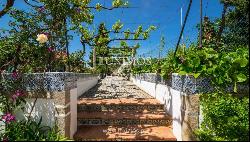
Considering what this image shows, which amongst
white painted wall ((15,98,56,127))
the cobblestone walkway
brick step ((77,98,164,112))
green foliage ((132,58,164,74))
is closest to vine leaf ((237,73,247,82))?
white painted wall ((15,98,56,127))

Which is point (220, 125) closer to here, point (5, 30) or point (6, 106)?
point (6, 106)

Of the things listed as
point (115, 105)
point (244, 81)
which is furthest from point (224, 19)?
point (244, 81)

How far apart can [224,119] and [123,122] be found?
9.18 feet

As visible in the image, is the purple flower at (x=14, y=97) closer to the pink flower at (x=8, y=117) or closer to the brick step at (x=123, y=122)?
the pink flower at (x=8, y=117)

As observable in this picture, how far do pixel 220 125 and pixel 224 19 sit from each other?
11.1m

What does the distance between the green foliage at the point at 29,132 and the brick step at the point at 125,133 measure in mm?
761

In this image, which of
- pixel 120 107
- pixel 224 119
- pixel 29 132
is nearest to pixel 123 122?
pixel 120 107

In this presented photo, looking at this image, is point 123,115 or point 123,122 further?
point 123,115

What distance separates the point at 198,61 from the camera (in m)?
4.83

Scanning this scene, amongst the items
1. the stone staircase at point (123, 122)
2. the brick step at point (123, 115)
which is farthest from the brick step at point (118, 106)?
the brick step at point (123, 115)

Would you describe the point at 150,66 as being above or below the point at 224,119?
above

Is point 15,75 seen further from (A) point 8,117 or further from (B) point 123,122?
(B) point 123,122

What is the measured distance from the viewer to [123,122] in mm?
6770

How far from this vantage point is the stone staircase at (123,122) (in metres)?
5.83
